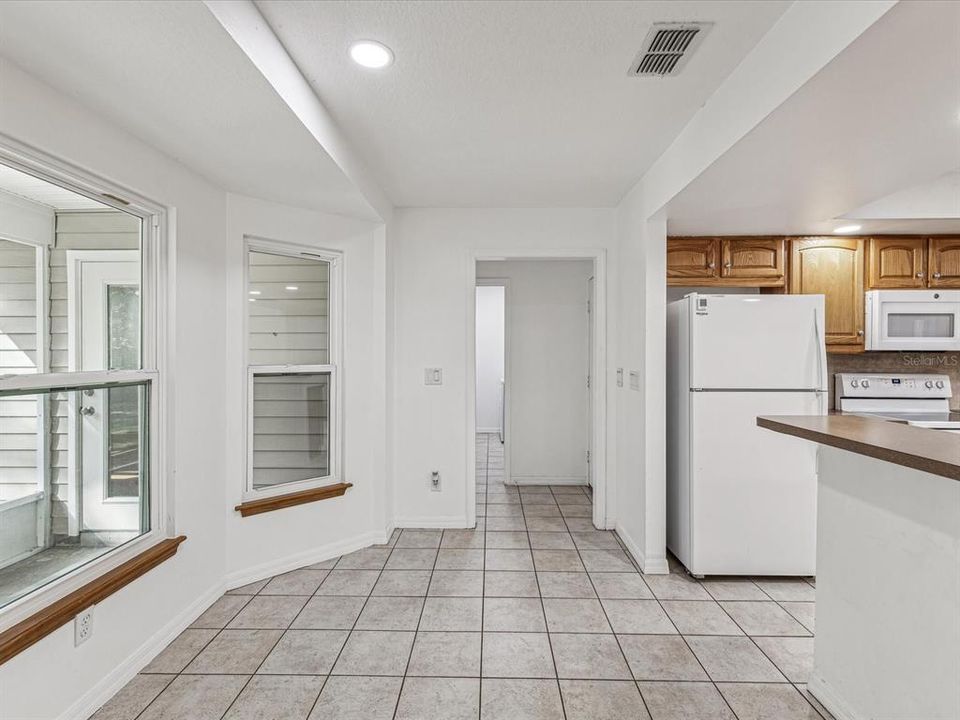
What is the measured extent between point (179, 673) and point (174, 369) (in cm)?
127

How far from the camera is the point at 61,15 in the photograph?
1.29 metres

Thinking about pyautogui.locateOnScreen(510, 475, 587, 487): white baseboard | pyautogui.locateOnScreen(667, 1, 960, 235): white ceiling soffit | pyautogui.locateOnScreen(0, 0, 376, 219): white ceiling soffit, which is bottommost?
pyautogui.locateOnScreen(510, 475, 587, 487): white baseboard

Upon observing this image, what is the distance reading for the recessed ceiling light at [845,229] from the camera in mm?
3264

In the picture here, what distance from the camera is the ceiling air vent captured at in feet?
5.35

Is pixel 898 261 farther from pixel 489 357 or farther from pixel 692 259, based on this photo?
pixel 489 357

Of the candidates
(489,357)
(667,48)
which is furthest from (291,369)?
(489,357)

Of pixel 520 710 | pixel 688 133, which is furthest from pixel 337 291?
pixel 520 710

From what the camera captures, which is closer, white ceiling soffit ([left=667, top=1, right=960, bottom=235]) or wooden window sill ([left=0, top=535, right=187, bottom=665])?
white ceiling soffit ([left=667, top=1, right=960, bottom=235])

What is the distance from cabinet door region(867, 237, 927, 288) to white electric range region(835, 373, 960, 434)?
0.66 meters

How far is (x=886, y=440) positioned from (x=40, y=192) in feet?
9.26

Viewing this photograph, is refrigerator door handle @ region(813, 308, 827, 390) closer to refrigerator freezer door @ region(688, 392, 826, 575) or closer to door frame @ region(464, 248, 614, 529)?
refrigerator freezer door @ region(688, 392, 826, 575)

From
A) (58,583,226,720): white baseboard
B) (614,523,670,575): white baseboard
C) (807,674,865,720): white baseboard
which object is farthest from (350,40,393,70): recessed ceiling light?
(614,523,670,575): white baseboard

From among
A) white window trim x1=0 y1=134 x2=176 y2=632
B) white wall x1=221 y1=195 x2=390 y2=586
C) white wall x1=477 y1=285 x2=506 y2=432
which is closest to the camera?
white window trim x1=0 y1=134 x2=176 y2=632

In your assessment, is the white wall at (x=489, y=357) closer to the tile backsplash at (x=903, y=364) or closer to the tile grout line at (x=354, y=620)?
the tile grout line at (x=354, y=620)
